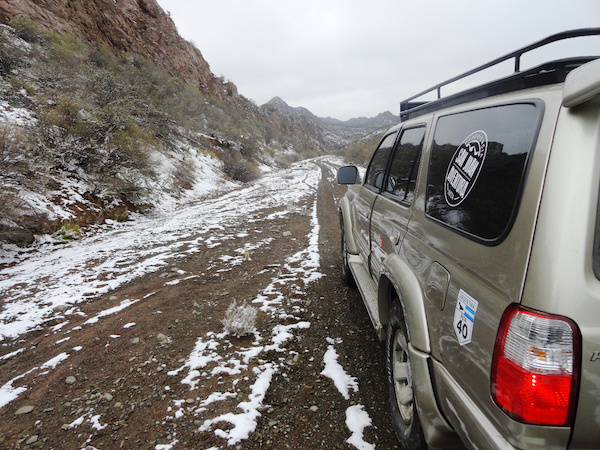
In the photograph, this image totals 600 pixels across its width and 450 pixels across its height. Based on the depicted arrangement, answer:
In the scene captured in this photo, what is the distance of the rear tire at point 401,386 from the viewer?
1.89 m

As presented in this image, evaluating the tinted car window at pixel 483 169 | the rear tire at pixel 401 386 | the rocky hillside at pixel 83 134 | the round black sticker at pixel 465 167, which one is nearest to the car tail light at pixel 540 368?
the tinted car window at pixel 483 169

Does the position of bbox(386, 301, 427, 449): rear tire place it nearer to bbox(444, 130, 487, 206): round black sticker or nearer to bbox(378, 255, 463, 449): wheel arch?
bbox(378, 255, 463, 449): wheel arch

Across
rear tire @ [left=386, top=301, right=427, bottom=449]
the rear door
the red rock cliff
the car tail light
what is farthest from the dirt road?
the red rock cliff

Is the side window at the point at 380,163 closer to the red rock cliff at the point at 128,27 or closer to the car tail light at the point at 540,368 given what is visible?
the car tail light at the point at 540,368

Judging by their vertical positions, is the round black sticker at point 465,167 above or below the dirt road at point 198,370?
above

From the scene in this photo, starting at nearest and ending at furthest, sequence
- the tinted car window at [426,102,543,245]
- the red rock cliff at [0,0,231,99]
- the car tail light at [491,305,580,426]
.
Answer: the car tail light at [491,305,580,426]
the tinted car window at [426,102,543,245]
the red rock cliff at [0,0,231,99]

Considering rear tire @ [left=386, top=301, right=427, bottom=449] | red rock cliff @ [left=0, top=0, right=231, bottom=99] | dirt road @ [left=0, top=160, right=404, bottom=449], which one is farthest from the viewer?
red rock cliff @ [left=0, top=0, right=231, bottom=99]

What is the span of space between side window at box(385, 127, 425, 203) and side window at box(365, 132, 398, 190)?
0.28 metres

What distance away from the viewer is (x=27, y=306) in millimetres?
4129

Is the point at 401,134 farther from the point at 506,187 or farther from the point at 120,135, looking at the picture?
the point at 120,135

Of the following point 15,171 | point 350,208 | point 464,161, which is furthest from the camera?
point 15,171

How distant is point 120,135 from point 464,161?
9.83m

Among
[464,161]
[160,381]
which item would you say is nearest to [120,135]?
[160,381]

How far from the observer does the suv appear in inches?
41.5
